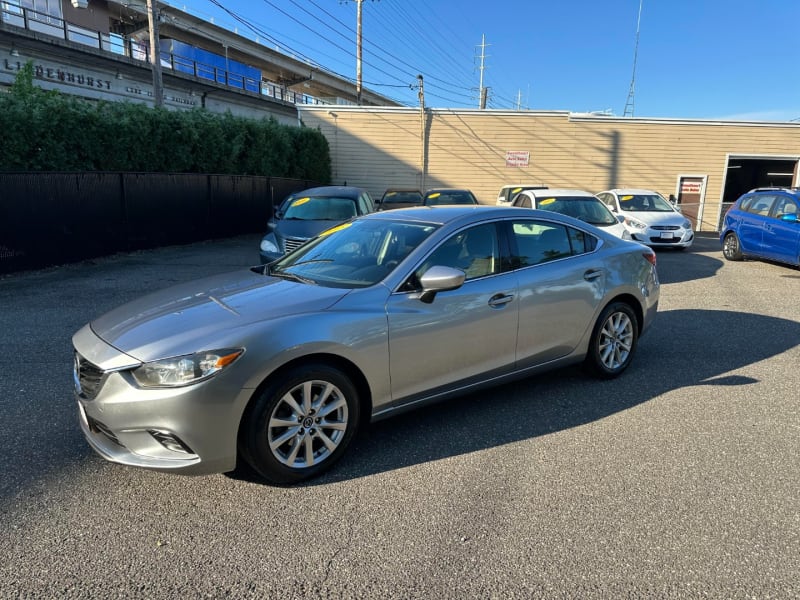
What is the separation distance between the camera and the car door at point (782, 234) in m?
10.2

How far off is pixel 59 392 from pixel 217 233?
1160cm

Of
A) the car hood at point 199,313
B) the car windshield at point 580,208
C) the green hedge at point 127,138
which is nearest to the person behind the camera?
the car hood at point 199,313

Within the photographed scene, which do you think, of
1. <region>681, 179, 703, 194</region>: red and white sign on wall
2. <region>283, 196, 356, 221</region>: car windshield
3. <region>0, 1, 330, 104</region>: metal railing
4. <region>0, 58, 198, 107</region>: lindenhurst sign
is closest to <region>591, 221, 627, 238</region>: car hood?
<region>283, 196, 356, 221</region>: car windshield

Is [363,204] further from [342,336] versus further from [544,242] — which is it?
[342,336]

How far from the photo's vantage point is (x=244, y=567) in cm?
245

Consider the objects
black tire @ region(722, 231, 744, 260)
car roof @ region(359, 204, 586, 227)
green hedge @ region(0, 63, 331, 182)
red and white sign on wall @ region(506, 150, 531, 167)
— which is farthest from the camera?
red and white sign on wall @ region(506, 150, 531, 167)

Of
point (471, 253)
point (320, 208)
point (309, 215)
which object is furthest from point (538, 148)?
point (471, 253)

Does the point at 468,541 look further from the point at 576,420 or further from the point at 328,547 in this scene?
the point at 576,420

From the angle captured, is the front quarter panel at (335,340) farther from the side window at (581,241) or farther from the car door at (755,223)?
the car door at (755,223)

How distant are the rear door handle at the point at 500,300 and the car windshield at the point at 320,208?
6703 millimetres

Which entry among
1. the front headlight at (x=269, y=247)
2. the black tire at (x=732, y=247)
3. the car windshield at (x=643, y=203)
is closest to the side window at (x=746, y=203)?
the black tire at (x=732, y=247)

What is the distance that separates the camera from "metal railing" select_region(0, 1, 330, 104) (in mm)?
24922

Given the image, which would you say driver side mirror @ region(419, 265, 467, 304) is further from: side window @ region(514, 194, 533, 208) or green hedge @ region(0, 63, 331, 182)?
green hedge @ region(0, 63, 331, 182)

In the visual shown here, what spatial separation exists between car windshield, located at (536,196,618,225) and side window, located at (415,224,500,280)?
6.65 meters
